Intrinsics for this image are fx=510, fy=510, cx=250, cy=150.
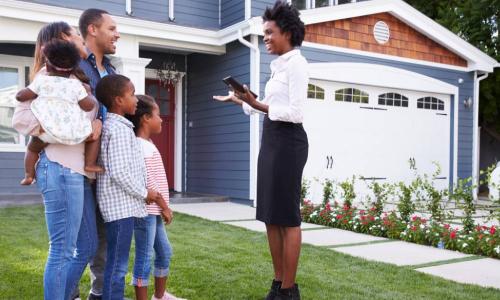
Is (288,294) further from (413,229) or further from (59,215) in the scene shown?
(413,229)

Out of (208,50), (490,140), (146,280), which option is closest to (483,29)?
(490,140)

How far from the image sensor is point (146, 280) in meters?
2.59

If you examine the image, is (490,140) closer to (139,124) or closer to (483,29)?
(483,29)

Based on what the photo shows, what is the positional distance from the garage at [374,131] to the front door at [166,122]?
2.70 meters

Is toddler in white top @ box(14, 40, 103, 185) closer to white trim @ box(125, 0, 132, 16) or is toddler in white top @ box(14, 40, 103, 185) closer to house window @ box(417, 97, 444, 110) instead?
white trim @ box(125, 0, 132, 16)

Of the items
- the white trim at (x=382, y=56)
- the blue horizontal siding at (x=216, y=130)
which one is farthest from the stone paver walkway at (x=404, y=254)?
the white trim at (x=382, y=56)

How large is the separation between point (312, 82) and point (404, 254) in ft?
15.3

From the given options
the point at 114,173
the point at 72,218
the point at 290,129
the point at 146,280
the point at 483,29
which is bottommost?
the point at 146,280

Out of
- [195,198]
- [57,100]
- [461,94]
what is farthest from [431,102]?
[57,100]

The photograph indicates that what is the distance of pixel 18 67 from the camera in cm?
812

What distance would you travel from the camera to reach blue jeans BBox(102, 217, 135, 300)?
2.33m

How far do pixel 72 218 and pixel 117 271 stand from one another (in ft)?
1.25

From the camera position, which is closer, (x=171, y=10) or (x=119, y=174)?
(x=119, y=174)

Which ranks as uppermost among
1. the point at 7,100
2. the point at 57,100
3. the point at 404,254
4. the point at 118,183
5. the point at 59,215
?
the point at 7,100
